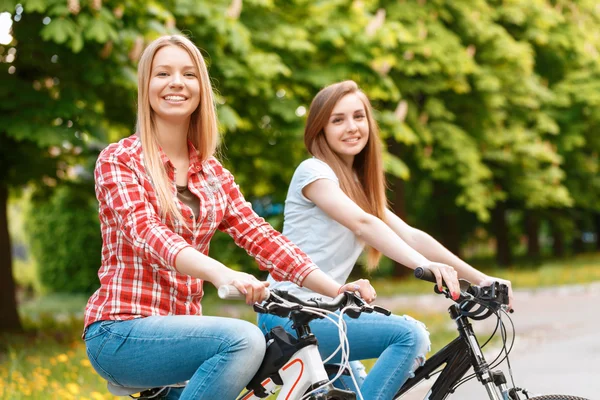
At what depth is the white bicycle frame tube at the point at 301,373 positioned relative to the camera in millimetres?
2594

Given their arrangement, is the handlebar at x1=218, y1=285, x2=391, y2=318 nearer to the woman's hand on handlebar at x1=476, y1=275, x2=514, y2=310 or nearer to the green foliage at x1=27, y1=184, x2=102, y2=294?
the woman's hand on handlebar at x1=476, y1=275, x2=514, y2=310

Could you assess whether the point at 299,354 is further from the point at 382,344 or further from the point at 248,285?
the point at 382,344

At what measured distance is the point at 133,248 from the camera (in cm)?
268

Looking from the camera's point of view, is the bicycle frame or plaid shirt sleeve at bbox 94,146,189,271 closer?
plaid shirt sleeve at bbox 94,146,189,271

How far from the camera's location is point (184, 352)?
2600 mm

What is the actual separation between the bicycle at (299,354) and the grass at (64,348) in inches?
100

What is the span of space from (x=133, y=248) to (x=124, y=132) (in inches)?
321

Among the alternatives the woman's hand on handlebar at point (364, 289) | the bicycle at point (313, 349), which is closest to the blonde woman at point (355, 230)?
the bicycle at point (313, 349)

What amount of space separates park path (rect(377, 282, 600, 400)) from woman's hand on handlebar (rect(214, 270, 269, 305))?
4.90 feet

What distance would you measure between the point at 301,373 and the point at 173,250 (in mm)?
530

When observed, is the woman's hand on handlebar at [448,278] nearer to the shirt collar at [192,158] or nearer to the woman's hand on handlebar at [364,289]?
the woman's hand on handlebar at [364,289]

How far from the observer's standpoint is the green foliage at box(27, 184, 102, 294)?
21017 mm

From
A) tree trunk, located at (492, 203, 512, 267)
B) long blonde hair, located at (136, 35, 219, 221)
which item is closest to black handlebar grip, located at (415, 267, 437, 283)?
long blonde hair, located at (136, 35, 219, 221)

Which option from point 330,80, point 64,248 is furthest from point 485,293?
point 64,248
